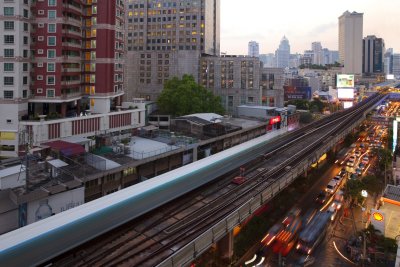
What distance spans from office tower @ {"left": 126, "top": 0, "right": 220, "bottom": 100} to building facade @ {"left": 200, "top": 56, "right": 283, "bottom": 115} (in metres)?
4.34

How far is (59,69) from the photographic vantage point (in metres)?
54.1

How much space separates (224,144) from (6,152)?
37097 millimetres

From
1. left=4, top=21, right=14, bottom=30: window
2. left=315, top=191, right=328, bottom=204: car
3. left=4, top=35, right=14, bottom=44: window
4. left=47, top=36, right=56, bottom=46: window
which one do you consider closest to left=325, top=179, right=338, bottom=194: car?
left=315, top=191, right=328, bottom=204: car

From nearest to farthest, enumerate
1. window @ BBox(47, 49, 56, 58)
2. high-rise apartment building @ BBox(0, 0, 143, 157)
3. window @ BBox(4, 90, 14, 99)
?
1. high-rise apartment building @ BBox(0, 0, 143, 157)
2. window @ BBox(4, 90, 14, 99)
3. window @ BBox(47, 49, 56, 58)

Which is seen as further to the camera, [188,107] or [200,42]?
[200,42]

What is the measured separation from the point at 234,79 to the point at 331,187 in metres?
62.4

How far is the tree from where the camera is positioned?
78938mm

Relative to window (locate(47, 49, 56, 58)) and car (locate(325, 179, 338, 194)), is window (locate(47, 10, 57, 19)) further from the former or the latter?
car (locate(325, 179, 338, 194))

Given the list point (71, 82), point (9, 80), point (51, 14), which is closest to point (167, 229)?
point (9, 80)

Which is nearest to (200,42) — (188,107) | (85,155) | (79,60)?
(188,107)

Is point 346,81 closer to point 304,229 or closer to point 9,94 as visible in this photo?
point 304,229

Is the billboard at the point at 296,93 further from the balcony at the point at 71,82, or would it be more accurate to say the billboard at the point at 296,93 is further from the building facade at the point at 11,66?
the building facade at the point at 11,66

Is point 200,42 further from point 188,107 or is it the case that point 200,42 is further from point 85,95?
point 85,95

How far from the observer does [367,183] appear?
47.0 metres
